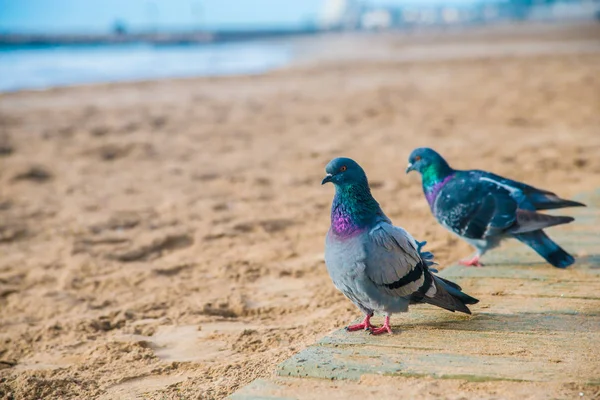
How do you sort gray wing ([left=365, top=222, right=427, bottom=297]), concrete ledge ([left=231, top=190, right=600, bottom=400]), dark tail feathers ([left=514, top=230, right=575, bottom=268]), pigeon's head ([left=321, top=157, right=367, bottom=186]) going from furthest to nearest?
dark tail feathers ([left=514, top=230, right=575, bottom=268]) < pigeon's head ([left=321, top=157, right=367, bottom=186]) < gray wing ([left=365, top=222, right=427, bottom=297]) < concrete ledge ([left=231, top=190, right=600, bottom=400])

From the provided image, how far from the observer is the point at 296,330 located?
3.68 m

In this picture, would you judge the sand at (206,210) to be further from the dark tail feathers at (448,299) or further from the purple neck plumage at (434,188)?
the purple neck plumage at (434,188)

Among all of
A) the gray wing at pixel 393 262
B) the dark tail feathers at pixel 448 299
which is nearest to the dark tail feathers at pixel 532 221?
the dark tail feathers at pixel 448 299

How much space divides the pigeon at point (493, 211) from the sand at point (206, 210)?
66 centimetres

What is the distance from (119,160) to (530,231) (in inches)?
266

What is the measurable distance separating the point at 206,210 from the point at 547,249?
371 cm

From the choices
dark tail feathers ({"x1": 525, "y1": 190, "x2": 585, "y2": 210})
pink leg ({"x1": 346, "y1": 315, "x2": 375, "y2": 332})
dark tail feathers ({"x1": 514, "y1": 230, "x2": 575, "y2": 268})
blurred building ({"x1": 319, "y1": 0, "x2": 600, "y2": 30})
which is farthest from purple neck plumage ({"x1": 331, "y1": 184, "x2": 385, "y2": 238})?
blurred building ({"x1": 319, "y1": 0, "x2": 600, "y2": 30})

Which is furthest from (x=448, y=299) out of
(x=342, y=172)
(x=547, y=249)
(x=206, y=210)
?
(x=206, y=210)

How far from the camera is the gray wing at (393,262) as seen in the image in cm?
293

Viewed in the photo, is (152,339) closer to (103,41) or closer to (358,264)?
(358,264)

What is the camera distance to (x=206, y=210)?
6746 mm

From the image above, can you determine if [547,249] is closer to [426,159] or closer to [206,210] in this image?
[426,159]

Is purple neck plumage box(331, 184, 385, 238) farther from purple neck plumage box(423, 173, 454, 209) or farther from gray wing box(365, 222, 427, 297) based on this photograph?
purple neck plumage box(423, 173, 454, 209)

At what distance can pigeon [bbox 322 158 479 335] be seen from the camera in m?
2.94
